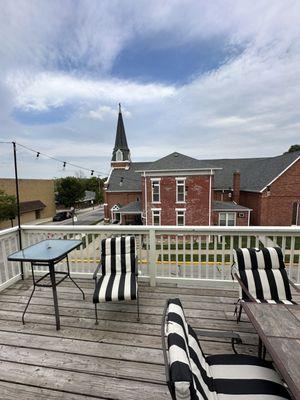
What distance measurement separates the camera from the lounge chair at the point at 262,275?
89.4 inches

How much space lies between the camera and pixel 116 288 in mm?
2498

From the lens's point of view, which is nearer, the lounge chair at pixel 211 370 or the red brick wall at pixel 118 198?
the lounge chair at pixel 211 370

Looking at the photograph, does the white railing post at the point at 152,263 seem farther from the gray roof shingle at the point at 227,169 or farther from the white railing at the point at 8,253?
the gray roof shingle at the point at 227,169

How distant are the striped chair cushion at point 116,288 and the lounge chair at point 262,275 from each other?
4.09ft

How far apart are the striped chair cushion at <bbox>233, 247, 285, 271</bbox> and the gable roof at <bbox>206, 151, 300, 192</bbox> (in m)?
17.1

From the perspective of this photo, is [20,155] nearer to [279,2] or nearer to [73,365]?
[73,365]

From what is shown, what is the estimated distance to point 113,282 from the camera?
2.65 metres

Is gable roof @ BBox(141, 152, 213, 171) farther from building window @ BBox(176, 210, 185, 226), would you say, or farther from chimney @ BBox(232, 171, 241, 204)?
chimney @ BBox(232, 171, 241, 204)

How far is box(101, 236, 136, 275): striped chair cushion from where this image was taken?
292 cm

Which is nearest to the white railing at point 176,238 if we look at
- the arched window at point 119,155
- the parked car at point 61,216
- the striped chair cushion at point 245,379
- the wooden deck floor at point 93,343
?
the wooden deck floor at point 93,343

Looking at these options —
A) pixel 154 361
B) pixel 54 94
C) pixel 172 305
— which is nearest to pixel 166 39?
pixel 54 94

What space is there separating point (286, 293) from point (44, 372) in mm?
2565

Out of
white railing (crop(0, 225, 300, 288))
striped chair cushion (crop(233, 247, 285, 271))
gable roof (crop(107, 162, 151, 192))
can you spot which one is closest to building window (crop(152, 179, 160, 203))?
gable roof (crop(107, 162, 151, 192))

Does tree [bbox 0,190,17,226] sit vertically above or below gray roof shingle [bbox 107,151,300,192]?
below
